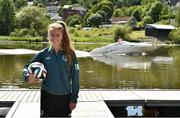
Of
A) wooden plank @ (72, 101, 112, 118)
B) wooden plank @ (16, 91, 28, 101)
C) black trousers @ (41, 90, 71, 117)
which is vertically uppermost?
black trousers @ (41, 90, 71, 117)

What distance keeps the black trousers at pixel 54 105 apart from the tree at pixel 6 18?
85978 mm

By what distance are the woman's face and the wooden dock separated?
3018 millimetres

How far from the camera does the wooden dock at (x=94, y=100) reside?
1059 cm

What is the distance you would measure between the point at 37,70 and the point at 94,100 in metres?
5.16

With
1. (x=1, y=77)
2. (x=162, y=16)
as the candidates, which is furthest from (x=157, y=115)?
(x=162, y=16)

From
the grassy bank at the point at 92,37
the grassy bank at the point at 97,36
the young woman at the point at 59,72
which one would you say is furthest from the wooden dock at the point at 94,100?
the grassy bank at the point at 97,36

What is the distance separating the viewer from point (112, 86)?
23094 millimetres

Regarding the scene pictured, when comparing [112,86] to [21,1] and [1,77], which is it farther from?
[21,1]

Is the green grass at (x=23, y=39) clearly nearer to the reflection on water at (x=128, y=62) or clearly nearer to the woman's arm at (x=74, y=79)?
the reflection on water at (x=128, y=62)

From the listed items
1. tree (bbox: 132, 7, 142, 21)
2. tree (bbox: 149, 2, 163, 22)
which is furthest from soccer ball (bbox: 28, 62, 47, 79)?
tree (bbox: 132, 7, 142, 21)

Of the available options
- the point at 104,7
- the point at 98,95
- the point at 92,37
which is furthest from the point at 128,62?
the point at 104,7

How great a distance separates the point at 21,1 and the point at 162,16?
1679 inches

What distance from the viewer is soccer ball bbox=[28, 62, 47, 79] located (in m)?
7.38

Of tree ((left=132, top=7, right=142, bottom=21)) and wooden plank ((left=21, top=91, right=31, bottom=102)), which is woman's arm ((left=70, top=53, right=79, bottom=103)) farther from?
tree ((left=132, top=7, right=142, bottom=21))
